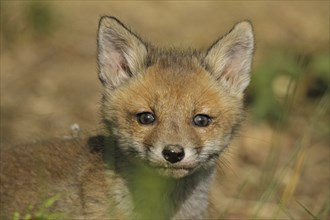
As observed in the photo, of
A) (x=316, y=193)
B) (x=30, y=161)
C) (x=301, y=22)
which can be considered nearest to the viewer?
(x=30, y=161)

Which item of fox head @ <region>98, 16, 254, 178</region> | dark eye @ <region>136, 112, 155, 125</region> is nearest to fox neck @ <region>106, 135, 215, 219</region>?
fox head @ <region>98, 16, 254, 178</region>

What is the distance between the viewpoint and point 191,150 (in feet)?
19.5

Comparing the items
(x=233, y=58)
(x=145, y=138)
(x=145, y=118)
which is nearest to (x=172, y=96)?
(x=145, y=118)

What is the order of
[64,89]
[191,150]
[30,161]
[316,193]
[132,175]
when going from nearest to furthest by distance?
[191,150], [132,175], [30,161], [316,193], [64,89]

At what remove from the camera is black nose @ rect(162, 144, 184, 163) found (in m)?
5.80

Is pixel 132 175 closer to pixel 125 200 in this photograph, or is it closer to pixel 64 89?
pixel 125 200

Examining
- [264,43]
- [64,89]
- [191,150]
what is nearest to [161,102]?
[191,150]

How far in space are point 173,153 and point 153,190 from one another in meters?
0.74

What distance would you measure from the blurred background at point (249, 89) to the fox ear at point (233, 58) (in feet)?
3.79

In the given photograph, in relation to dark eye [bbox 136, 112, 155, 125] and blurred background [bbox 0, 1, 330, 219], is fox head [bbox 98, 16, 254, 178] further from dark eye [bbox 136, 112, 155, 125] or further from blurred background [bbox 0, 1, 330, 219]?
blurred background [bbox 0, 1, 330, 219]

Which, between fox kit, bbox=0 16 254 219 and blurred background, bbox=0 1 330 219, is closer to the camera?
fox kit, bbox=0 16 254 219

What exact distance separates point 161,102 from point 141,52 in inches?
24.9

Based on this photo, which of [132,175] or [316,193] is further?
[316,193]

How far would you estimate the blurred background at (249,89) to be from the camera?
9055 mm
